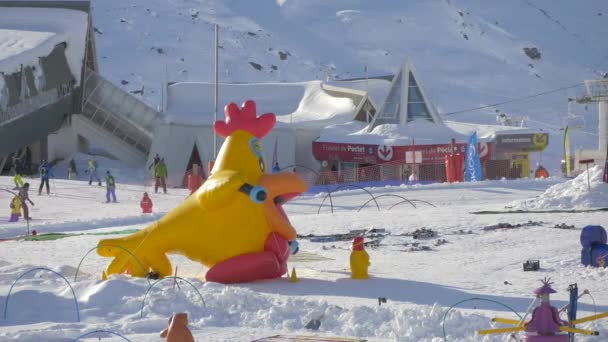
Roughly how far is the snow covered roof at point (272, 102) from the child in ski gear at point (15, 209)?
1577cm

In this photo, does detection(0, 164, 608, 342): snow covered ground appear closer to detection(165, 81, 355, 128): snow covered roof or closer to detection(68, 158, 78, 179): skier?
detection(68, 158, 78, 179): skier

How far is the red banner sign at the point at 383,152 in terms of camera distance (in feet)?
127

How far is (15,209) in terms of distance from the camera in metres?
27.2

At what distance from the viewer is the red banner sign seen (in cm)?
3862

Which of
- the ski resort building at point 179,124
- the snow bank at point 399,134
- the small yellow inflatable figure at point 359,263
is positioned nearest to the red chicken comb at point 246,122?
the small yellow inflatable figure at point 359,263

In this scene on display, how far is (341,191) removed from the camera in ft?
101

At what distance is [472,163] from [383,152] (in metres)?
5.43

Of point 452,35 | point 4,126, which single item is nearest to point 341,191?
point 4,126

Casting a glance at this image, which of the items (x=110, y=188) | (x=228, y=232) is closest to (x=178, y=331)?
(x=228, y=232)

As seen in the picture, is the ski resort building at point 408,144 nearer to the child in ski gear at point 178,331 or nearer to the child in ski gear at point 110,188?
the child in ski gear at point 110,188

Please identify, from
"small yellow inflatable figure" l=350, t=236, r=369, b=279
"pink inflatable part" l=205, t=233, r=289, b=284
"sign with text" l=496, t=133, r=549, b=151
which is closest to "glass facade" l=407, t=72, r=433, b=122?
"sign with text" l=496, t=133, r=549, b=151

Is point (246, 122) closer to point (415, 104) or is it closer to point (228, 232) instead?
point (228, 232)

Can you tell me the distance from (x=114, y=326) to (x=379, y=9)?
97061 mm

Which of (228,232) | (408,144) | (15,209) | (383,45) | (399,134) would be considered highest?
(383,45)
